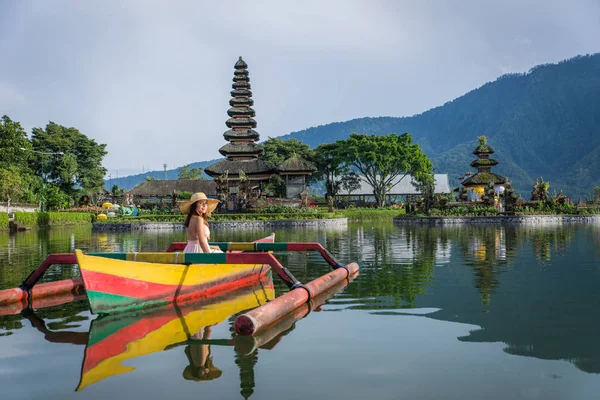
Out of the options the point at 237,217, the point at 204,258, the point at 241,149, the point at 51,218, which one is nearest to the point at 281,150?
the point at 241,149

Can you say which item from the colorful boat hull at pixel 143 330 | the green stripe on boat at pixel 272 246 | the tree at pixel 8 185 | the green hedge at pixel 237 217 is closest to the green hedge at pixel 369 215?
the green hedge at pixel 237 217

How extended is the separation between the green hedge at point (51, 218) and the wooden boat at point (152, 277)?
40344 mm

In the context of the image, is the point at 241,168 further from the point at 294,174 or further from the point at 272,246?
the point at 272,246

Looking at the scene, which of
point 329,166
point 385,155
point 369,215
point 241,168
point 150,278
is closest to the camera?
point 150,278

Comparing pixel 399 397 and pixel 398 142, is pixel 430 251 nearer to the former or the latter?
pixel 399 397

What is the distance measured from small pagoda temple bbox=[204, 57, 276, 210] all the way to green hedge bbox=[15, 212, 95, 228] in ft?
44.5

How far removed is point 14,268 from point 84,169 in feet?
191

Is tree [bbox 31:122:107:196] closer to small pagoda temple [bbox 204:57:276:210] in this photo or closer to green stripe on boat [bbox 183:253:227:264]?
small pagoda temple [bbox 204:57:276:210]

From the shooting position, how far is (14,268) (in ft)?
48.6

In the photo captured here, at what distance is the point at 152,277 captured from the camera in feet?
27.9

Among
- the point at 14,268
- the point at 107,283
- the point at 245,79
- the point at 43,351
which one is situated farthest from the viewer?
the point at 245,79

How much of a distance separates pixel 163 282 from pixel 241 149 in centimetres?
5449

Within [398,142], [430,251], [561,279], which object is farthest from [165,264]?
[398,142]

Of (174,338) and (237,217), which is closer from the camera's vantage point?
(174,338)
